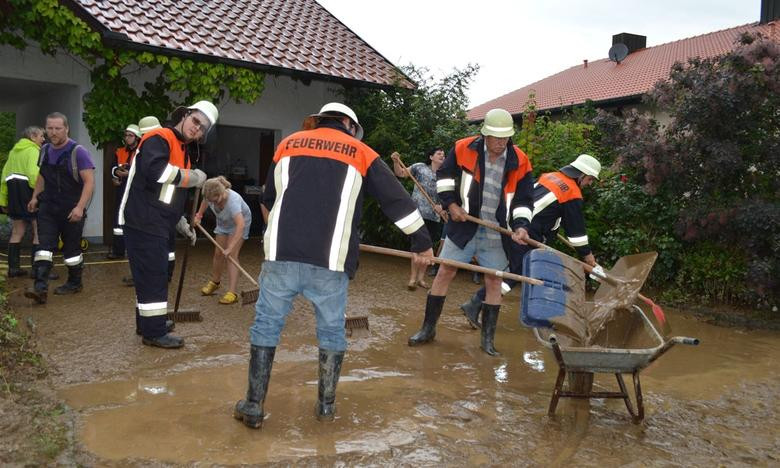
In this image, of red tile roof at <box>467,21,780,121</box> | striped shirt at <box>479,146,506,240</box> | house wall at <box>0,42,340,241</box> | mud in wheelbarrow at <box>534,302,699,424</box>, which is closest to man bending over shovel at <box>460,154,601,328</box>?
striped shirt at <box>479,146,506,240</box>

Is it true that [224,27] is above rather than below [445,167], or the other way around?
above

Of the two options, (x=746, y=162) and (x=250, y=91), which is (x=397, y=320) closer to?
(x=746, y=162)

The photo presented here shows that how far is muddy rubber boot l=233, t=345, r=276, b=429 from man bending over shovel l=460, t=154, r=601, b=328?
8.74 ft

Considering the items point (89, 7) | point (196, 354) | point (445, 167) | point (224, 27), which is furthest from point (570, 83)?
point (196, 354)

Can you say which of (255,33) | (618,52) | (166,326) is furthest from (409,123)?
(618,52)

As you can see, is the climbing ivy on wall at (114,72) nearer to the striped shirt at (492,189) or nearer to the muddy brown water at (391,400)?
the muddy brown water at (391,400)

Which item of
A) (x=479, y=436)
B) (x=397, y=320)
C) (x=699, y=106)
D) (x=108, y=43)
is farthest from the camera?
(x=108, y=43)

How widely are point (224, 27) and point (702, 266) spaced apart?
321 inches

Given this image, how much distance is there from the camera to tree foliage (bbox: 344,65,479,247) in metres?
10.7

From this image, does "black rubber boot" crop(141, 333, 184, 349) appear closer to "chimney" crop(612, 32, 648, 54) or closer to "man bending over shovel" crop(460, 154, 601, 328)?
"man bending over shovel" crop(460, 154, 601, 328)

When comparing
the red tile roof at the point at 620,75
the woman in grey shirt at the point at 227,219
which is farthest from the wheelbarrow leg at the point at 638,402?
the red tile roof at the point at 620,75

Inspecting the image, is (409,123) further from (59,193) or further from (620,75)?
(620,75)

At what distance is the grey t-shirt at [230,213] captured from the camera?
6.51 meters

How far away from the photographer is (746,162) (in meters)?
7.64
